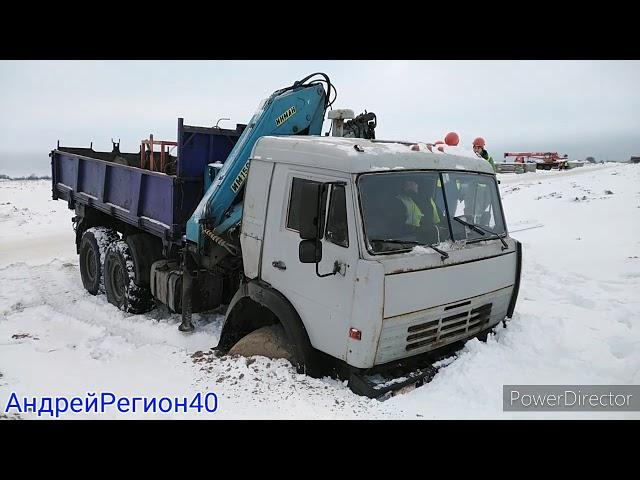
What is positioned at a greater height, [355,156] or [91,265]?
[355,156]

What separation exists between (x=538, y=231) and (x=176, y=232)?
880cm

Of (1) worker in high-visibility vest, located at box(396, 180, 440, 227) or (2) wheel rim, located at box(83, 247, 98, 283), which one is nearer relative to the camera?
(1) worker in high-visibility vest, located at box(396, 180, 440, 227)

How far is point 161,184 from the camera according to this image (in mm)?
5586

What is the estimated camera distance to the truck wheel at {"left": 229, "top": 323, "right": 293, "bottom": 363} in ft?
13.3

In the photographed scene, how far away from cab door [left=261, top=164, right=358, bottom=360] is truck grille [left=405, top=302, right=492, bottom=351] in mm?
532

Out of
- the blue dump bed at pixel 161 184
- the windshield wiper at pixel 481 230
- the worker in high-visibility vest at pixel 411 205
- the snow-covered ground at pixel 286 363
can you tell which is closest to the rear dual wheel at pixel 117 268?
the snow-covered ground at pixel 286 363

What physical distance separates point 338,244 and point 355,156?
2.21 feet

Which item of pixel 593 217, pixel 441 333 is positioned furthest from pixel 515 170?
pixel 441 333


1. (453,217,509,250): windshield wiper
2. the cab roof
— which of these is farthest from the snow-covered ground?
the cab roof

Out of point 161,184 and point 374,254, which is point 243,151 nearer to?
point 161,184

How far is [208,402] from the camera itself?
3.54 metres

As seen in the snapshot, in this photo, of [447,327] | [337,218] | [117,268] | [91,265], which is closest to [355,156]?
[337,218]

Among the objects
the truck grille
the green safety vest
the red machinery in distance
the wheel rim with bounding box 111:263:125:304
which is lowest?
the wheel rim with bounding box 111:263:125:304

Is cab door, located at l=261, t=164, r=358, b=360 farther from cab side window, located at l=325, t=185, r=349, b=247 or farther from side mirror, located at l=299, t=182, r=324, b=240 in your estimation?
side mirror, located at l=299, t=182, r=324, b=240
